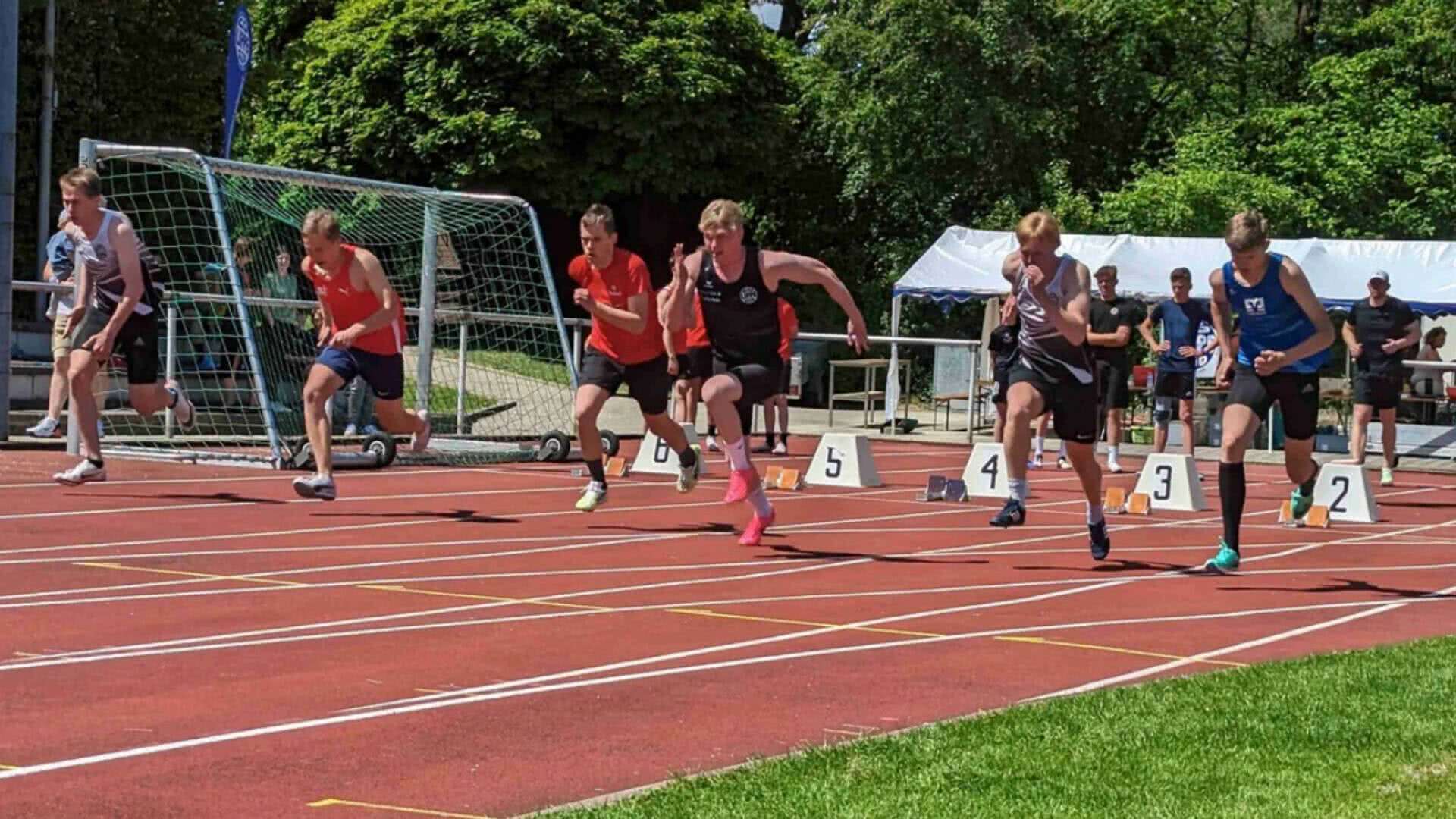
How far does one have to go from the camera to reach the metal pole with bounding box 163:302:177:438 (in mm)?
18797

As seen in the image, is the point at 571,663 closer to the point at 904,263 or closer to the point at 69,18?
the point at 69,18

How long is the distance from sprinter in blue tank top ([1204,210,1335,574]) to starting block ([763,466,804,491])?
5.56 meters

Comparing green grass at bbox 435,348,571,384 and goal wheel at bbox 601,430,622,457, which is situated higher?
Answer: green grass at bbox 435,348,571,384

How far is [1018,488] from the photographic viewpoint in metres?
12.6

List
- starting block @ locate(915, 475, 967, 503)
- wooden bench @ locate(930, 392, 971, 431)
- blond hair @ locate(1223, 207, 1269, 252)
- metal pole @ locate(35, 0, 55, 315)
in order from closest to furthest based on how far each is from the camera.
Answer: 1. blond hair @ locate(1223, 207, 1269, 252)
2. starting block @ locate(915, 475, 967, 503)
3. metal pole @ locate(35, 0, 55, 315)
4. wooden bench @ locate(930, 392, 971, 431)

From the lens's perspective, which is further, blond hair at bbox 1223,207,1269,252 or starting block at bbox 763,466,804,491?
starting block at bbox 763,466,804,491

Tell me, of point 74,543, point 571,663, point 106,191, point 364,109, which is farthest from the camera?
point 364,109

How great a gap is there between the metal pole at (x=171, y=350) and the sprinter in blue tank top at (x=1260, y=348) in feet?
33.4

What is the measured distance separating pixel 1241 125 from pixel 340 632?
105ft

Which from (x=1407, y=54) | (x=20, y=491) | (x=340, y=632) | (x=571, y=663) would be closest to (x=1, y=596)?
(x=340, y=632)

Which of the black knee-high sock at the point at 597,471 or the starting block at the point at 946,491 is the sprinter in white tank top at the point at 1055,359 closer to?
the black knee-high sock at the point at 597,471

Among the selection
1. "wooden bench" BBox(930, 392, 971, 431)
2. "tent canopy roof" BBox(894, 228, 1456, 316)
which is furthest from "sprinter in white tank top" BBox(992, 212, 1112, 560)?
"wooden bench" BBox(930, 392, 971, 431)

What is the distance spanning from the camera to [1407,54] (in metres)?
37.3

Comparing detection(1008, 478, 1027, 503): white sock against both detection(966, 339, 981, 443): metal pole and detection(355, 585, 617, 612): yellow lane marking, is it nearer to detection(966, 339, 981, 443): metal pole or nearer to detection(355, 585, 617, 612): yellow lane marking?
detection(355, 585, 617, 612): yellow lane marking
